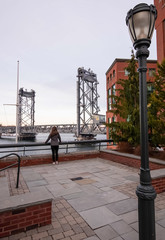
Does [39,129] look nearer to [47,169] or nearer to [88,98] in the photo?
[88,98]

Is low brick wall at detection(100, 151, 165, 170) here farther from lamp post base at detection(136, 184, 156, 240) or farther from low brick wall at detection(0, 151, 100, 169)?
lamp post base at detection(136, 184, 156, 240)

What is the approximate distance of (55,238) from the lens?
7.54 ft

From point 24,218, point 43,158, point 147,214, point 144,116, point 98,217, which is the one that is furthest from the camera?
point 43,158

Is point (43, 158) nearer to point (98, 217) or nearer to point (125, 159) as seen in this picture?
point (125, 159)

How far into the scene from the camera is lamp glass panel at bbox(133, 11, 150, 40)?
203 cm

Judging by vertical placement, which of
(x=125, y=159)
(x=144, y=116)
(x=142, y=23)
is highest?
(x=142, y=23)

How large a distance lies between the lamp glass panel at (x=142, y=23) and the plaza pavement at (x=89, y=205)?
3.02 metres

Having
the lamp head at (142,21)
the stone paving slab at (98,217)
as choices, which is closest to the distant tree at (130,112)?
the stone paving slab at (98,217)

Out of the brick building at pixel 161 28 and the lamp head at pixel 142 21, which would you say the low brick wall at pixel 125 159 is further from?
the brick building at pixel 161 28

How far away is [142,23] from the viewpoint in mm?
2061

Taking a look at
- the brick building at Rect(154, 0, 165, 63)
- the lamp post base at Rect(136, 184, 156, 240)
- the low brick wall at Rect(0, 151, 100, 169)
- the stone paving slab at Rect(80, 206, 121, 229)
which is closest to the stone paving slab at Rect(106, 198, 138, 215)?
the stone paving slab at Rect(80, 206, 121, 229)

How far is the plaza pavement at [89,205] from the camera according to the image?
240 centimetres

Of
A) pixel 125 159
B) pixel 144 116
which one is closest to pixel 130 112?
pixel 125 159

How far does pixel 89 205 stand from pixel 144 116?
236 cm
